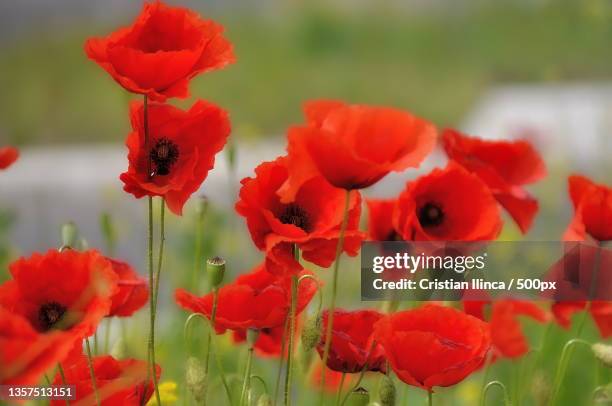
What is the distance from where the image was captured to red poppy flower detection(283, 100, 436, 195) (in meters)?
0.90

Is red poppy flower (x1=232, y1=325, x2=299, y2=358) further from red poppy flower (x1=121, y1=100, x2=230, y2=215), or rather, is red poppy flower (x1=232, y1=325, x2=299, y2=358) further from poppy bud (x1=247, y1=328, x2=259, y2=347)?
red poppy flower (x1=121, y1=100, x2=230, y2=215)

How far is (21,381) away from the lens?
78 cm

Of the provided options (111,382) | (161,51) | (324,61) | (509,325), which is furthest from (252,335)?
(324,61)

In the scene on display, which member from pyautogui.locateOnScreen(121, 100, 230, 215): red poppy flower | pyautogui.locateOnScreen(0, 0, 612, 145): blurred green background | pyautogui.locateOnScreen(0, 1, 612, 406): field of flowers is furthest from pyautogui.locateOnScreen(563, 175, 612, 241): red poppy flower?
pyautogui.locateOnScreen(0, 0, 612, 145): blurred green background

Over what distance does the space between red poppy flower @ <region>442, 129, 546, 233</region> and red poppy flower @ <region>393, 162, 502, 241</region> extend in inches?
2.2

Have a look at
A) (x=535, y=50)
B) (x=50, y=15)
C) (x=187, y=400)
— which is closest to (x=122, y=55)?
(x=187, y=400)

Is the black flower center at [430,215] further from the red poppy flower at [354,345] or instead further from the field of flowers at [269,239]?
the red poppy flower at [354,345]

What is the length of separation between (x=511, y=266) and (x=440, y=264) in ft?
0.68

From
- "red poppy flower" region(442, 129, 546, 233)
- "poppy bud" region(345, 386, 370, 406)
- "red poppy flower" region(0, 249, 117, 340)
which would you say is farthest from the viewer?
"red poppy flower" region(442, 129, 546, 233)

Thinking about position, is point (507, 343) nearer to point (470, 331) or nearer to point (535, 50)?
point (470, 331)

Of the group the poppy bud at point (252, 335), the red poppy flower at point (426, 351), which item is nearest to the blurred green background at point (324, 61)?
the poppy bud at point (252, 335)

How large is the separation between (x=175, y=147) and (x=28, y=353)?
27 cm

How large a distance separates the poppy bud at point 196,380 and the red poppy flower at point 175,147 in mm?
127

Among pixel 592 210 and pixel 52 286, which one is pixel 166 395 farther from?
pixel 592 210
